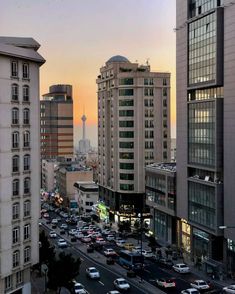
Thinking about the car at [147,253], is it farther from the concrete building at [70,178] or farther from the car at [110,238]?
the concrete building at [70,178]

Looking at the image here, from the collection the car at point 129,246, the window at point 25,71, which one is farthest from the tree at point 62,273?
the car at point 129,246

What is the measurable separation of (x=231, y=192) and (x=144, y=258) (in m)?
17.4

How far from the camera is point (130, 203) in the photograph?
351ft

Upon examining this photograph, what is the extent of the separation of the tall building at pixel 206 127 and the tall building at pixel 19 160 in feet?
79.7

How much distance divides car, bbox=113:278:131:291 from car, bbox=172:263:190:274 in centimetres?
959

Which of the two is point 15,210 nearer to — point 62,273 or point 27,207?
point 27,207

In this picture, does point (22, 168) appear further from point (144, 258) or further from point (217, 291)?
point (144, 258)

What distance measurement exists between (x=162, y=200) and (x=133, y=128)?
25025 mm

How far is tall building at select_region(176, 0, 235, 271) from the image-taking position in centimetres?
6450

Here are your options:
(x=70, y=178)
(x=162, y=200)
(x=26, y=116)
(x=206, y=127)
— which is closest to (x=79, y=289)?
(x=26, y=116)

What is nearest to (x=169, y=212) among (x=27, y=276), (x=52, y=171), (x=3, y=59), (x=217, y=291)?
(x=217, y=291)

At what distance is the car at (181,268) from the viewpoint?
66.8 metres

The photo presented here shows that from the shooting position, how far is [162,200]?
277 feet

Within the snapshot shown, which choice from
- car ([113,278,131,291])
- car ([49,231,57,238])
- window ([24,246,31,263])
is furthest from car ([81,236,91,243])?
window ([24,246,31,263])
